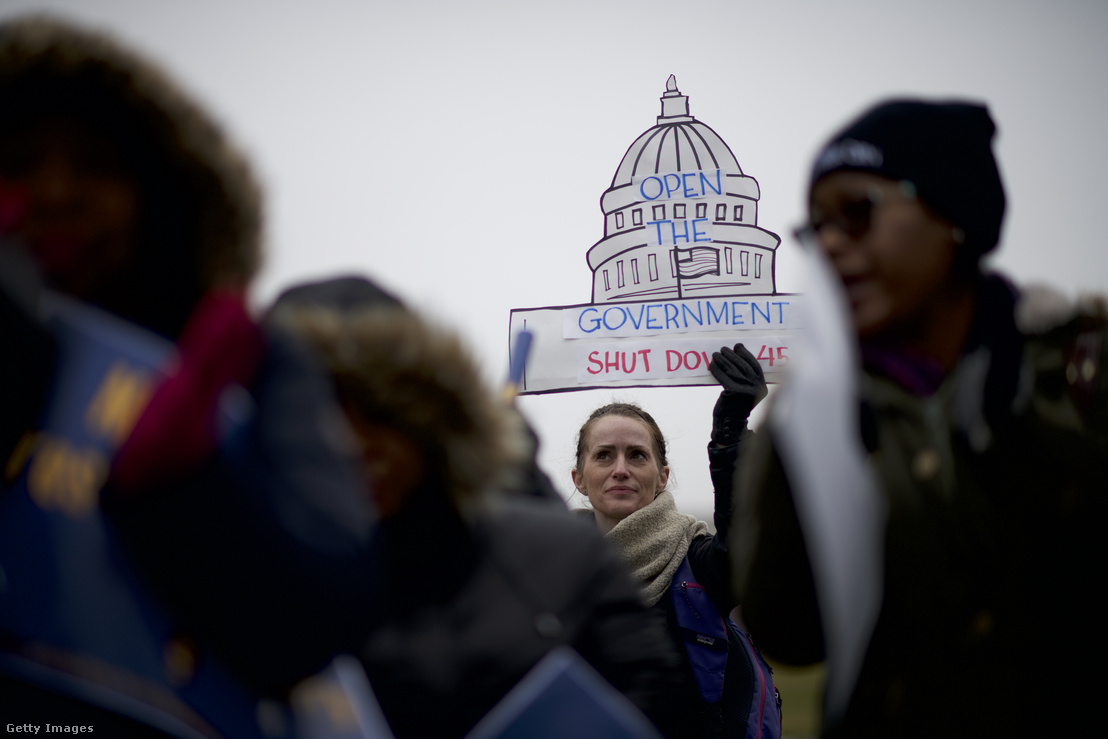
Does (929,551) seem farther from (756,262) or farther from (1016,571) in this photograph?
(756,262)

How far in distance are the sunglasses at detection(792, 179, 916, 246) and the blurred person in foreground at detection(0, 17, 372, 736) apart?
2.29ft

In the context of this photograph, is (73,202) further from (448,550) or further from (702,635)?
(702,635)

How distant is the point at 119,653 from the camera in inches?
28.6

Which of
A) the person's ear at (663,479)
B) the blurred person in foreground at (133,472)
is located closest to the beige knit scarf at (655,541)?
the person's ear at (663,479)

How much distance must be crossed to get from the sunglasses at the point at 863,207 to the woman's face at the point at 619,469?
1.92 meters

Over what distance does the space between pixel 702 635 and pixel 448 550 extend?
4.98 feet

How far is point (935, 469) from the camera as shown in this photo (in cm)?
95

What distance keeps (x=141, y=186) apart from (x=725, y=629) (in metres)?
2.23

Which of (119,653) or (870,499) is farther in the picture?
(870,499)

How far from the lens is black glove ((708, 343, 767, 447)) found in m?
2.32

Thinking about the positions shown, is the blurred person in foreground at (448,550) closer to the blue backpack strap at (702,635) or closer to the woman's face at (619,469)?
the blue backpack strap at (702,635)

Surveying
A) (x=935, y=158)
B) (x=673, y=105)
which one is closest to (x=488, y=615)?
(x=935, y=158)

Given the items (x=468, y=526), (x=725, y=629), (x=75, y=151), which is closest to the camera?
(x=75, y=151)

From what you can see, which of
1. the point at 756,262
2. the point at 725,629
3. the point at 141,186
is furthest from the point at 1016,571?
the point at 756,262
